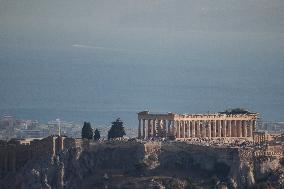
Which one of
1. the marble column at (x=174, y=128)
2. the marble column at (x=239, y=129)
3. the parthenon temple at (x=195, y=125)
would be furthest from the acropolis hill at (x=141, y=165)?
the marble column at (x=239, y=129)

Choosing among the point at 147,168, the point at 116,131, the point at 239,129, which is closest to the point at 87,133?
the point at 116,131

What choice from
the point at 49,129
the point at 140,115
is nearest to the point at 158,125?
the point at 140,115

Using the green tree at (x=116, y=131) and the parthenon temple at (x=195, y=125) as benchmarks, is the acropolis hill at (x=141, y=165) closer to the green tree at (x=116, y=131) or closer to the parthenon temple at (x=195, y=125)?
the green tree at (x=116, y=131)

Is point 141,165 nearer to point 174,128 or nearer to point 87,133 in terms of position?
point 174,128

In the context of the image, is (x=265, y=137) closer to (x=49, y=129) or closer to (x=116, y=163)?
(x=116, y=163)

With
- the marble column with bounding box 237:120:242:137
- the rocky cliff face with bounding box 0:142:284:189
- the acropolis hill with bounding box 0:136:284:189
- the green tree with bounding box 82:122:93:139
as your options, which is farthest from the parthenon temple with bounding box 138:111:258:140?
the rocky cliff face with bounding box 0:142:284:189

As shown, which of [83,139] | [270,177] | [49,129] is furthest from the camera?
[49,129]

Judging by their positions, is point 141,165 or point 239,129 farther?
point 239,129
